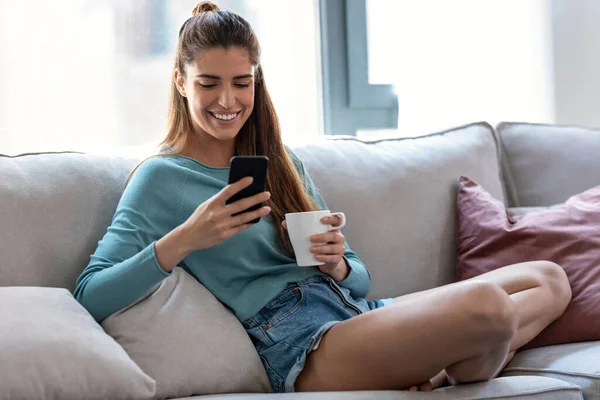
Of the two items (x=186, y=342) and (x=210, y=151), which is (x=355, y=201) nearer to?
(x=210, y=151)

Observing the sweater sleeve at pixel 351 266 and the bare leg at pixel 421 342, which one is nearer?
the bare leg at pixel 421 342

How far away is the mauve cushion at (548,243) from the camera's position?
205 cm

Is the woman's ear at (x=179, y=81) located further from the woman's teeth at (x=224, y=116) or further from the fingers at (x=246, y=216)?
the fingers at (x=246, y=216)

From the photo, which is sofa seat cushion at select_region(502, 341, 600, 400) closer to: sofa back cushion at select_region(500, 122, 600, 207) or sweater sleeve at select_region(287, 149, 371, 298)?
sweater sleeve at select_region(287, 149, 371, 298)

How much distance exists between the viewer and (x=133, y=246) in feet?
5.80

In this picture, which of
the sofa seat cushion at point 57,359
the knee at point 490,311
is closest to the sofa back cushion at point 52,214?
the sofa seat cushion at point 57,359

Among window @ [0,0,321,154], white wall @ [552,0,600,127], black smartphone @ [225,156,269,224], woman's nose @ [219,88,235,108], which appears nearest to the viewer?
black smartphone @ [225,156,269,224]

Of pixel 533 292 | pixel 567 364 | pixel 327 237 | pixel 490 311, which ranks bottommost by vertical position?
pixel 567 364

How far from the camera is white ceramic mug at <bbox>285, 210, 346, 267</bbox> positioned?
66.2 inches

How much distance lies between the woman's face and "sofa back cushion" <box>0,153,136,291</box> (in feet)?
0.82

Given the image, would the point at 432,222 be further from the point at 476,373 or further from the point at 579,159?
the point at 476,373

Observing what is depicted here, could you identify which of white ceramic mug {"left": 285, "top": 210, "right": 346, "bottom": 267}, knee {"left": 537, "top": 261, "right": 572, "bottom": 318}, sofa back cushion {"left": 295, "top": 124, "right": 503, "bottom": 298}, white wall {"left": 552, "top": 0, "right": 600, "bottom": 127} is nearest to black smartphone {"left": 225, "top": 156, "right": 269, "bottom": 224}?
white ceramic mug {"left": 285, "top": 210, "right": 346, "bottom": 267}

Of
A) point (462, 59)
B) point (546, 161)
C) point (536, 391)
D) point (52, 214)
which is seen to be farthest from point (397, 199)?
point (462, 59)

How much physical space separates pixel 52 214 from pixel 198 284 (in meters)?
0.35
